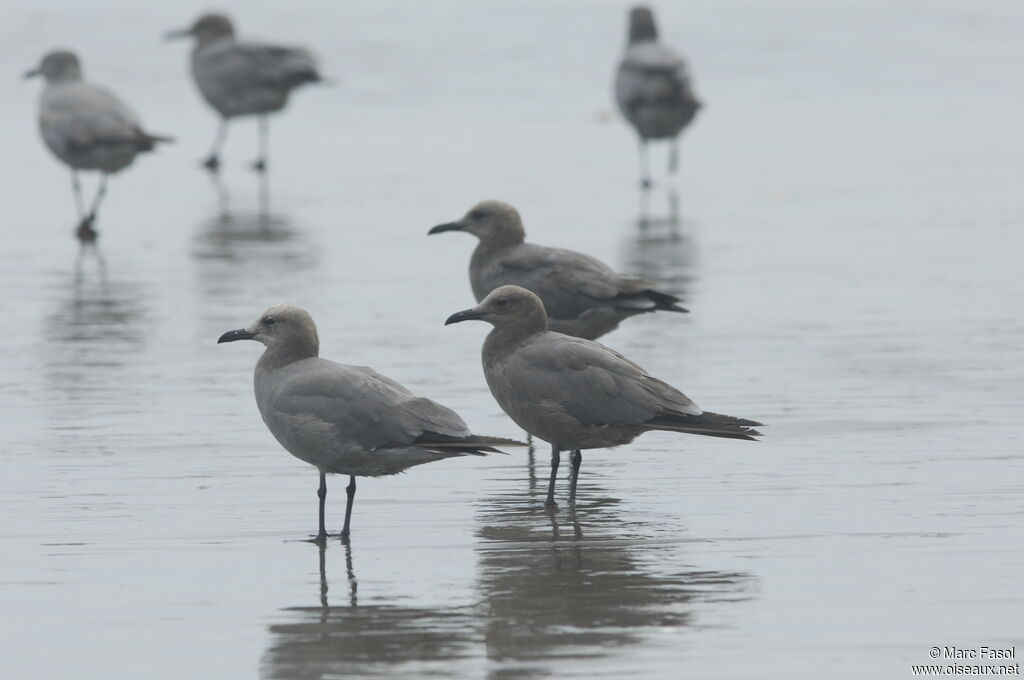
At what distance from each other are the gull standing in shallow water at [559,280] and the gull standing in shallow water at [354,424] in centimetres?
280

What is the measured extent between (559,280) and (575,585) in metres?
3.85

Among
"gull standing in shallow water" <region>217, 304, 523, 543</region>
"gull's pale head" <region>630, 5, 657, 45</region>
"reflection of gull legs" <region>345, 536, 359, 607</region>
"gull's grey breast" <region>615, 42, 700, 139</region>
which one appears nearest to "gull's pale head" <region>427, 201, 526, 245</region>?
"gull standing in shallow water" <region>217, 304, 523, 543</region>

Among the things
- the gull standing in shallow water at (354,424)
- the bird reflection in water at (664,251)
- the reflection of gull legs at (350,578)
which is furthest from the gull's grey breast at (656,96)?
the reflection of gull legs at (350,578)

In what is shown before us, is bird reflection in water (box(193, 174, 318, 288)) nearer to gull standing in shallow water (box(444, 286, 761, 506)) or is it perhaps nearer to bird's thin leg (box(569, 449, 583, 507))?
gull standing in shallow water (box(444, 286, 761, 506))

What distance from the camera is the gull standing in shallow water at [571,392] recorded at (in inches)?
302

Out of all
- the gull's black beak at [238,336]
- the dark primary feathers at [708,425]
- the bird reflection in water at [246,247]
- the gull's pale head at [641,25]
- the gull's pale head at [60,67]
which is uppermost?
the gull's pale head at [641,25]

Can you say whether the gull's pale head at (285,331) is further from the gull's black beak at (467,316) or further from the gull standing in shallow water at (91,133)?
the gull standing in shallow water at (91,133)

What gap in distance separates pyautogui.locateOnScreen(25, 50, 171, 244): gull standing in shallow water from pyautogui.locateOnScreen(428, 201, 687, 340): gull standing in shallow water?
6.84m

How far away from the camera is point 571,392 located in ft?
25.5

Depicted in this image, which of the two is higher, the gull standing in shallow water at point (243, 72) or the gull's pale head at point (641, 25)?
the gull's pale head at point (641, 25)

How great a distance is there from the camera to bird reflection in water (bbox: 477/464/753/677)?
19.4 feet

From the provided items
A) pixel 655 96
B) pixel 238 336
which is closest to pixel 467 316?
pixel 238 336

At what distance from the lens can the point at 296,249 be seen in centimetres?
1559

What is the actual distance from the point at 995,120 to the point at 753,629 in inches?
804
